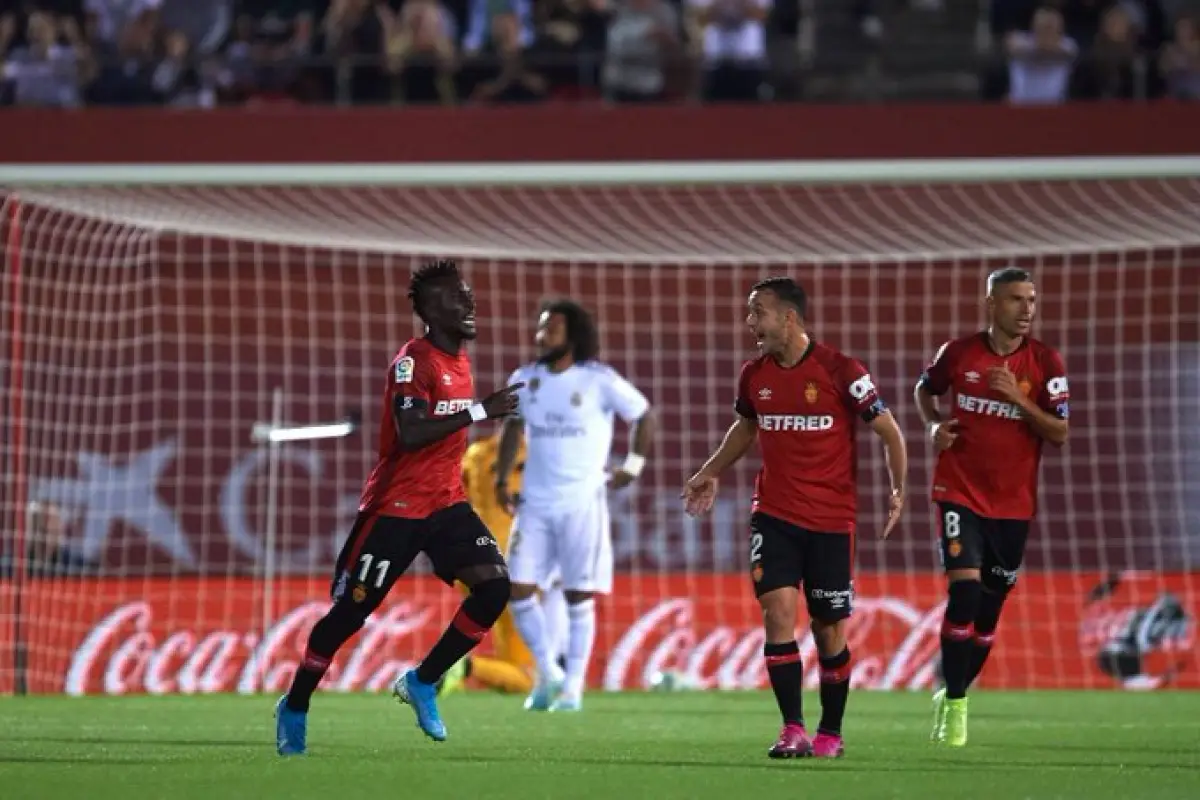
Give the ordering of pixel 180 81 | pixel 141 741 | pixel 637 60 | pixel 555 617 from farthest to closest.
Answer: pixel 180 81 < pixel 637 60 < pixel 555 617 < pixel 141 741

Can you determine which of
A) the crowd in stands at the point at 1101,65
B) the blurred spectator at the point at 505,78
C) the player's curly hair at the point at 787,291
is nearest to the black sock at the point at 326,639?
the player's curly hair at the point at 787,291

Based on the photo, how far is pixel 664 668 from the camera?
15.9 metres

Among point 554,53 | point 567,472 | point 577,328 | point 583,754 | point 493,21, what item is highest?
point 493,21

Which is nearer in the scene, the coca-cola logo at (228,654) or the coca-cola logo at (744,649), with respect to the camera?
the coca-cola logo at (228,654)

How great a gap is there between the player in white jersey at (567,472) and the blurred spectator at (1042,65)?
7.30 meters

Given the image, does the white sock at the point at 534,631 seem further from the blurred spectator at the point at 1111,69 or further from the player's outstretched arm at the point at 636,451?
the blurred spectator at the point at 1111,69

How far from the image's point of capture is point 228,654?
15.8 metres

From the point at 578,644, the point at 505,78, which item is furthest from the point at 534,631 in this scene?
the point at 505,78

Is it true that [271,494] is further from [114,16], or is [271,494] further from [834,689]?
[834,689]

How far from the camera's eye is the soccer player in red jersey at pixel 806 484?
28.0ft

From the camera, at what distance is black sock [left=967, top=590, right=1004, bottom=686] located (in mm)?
9977

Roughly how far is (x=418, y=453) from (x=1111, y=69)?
11.6 meters

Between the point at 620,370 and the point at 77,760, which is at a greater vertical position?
the point at 620,370

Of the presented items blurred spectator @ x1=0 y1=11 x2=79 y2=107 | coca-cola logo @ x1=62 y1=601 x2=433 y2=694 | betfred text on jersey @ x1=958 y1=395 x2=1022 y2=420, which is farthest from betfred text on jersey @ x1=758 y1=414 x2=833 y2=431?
blurred spectator @ x1=0 y1=11 x2=79 y2=107
